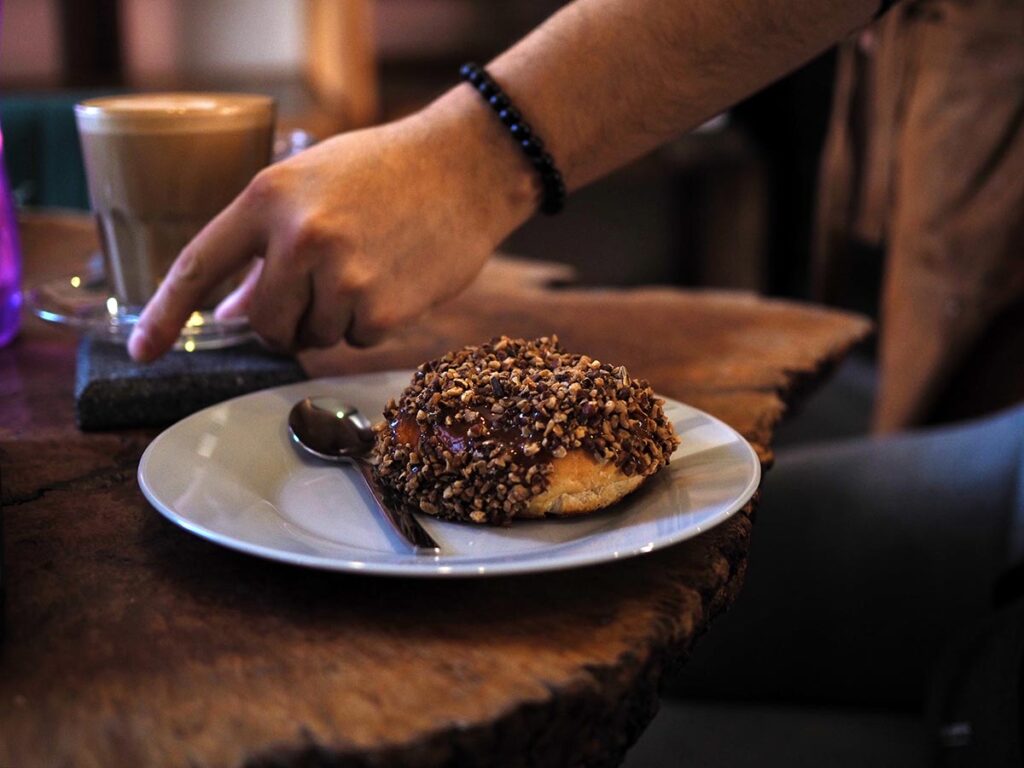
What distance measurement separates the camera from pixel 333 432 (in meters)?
0.73

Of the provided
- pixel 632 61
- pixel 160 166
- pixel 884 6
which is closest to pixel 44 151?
pixel 160 166

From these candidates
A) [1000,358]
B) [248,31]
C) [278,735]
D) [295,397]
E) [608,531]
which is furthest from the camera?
[248,31]

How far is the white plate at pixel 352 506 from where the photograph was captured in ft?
1.72

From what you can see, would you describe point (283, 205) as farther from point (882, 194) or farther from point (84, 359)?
point (882, 194)

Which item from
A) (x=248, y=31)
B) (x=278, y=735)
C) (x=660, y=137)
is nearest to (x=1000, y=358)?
(x=660, y=137)

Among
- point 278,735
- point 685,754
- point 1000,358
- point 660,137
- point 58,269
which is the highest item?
point 660,137

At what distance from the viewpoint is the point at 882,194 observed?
67.5 inches

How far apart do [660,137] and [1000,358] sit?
84cm

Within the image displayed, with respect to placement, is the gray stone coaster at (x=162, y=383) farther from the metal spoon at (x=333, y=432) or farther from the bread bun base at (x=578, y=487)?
the bread bun base at (x=578, y=487)

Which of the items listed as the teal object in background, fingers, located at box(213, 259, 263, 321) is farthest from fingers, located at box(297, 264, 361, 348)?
the teal object in background

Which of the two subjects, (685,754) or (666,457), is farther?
(685,754)

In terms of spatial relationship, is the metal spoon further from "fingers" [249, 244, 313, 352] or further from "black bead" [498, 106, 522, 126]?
"black bead" [498, 106, 522, 126]

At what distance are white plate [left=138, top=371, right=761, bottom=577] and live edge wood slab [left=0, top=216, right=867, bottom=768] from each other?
0.09 feet

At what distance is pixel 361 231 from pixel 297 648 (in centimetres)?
40
